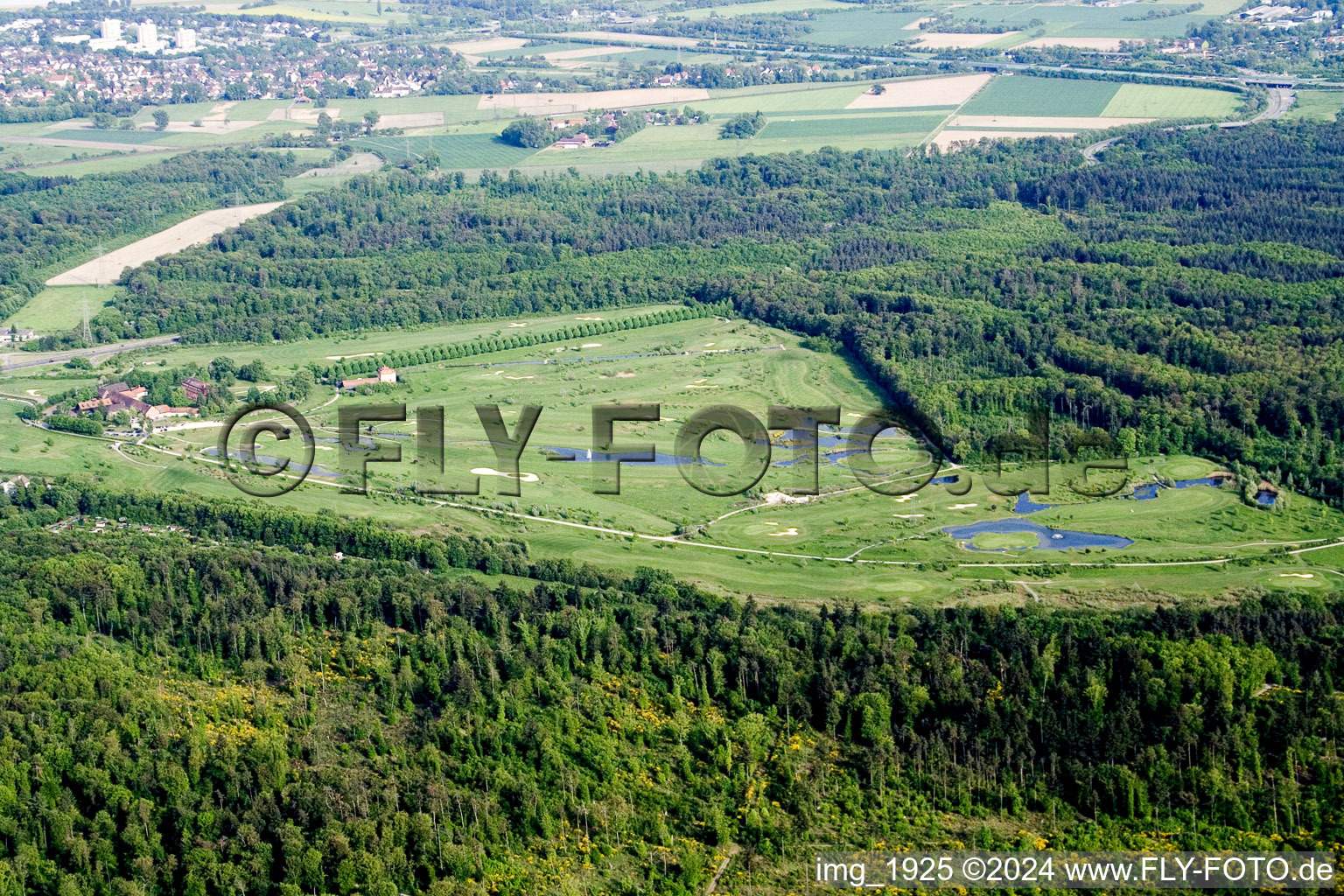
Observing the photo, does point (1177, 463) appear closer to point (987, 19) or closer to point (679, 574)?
point (679, 574)

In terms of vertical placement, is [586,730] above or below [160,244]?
below

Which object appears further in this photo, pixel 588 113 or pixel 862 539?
pixel 588 113

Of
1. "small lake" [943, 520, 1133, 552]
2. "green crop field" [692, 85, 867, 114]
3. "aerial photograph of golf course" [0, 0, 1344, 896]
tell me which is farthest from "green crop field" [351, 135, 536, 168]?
"small lake" [943, 520, 1133, 552]

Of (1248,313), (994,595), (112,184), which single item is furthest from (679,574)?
(112,184)

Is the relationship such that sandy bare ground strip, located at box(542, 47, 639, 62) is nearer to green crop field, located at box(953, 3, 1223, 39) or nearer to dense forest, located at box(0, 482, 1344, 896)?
Result: green crop field, located at box(953, 3, 1223, 39)

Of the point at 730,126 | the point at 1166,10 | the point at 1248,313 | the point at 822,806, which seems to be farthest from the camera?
the point at 1166,10

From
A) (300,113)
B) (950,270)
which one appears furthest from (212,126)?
(950,270)

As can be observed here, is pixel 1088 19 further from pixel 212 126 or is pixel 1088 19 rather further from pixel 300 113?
pixel 212 126
